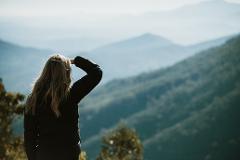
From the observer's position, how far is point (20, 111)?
32.4m

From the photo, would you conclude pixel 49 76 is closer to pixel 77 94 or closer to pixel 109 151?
pixel 77 94

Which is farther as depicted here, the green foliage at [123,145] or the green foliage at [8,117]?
the green foliage at [123,145]

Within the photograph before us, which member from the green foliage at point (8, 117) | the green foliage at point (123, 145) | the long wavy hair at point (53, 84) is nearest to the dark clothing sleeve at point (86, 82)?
the long wavy hair at point (53, 84)

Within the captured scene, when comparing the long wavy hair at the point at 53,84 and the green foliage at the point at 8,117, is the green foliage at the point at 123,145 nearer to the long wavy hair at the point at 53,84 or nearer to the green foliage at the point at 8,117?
the green foliage at the point at 8,117

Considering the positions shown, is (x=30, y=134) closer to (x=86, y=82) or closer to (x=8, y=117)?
(x=86, y=82)

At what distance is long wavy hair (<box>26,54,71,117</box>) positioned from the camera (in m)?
6.27

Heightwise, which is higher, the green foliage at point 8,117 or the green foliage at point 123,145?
the green foliage at point 8,117

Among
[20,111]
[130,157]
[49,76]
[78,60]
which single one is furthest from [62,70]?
[130,157]

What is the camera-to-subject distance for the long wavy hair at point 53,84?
6270 millimetres

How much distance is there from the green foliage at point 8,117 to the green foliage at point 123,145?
96.5 feet

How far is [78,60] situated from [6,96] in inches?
1038

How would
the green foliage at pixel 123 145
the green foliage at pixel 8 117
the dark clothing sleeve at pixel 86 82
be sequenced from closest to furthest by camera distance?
the dark clothing sleeve at pixel 86 82
the green foliage at pixel 8 117
the green foliage at pixel 123 145

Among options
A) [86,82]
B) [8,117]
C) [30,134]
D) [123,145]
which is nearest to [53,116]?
[30,134]

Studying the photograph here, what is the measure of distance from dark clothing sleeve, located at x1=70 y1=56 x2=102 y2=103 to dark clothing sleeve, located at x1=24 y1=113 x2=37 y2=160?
1.94 ft
